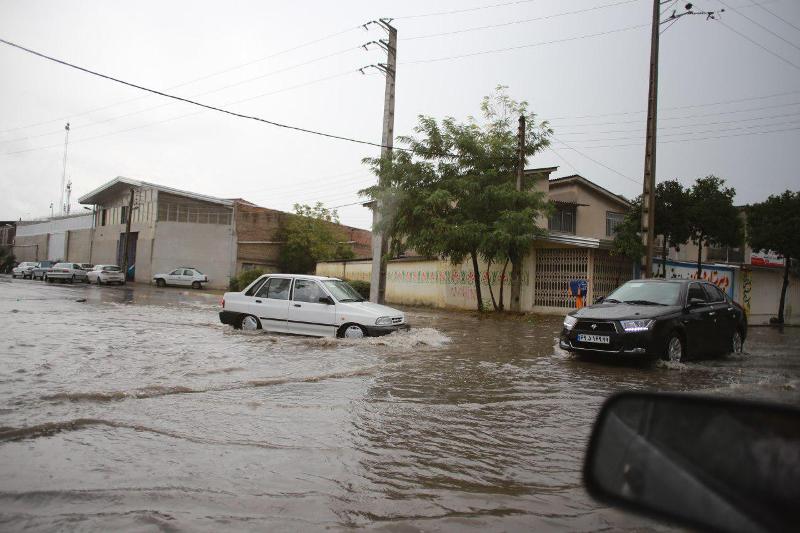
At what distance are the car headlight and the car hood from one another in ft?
0.24

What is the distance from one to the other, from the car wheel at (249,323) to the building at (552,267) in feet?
40.2

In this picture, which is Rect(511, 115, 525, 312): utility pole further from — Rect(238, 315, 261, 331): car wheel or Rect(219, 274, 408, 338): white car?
Rect(238, 315, 261, 331): car wheel

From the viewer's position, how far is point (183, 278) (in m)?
41.0

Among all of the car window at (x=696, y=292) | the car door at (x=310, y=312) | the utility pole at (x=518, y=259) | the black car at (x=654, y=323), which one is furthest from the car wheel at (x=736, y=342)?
the utility pole at (x=518, y=259)

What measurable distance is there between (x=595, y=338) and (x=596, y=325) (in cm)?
23

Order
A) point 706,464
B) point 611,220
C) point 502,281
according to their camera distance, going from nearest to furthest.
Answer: point 706,464
point 502,281
point 611,220

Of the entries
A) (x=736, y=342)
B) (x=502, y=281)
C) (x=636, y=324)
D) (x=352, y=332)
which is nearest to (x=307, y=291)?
(x=352, y=332)

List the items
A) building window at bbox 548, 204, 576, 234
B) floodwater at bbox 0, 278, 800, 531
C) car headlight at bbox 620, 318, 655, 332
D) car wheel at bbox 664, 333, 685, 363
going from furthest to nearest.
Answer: building window at bbox 548, 204, 576, 234 < car wheel at bbox 664, 333, 685, 363 < car headlight at bbox 620, 318, 655, 332 < floodwater at bbox 0, 278, 800, 531

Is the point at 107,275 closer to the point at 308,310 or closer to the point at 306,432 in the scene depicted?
the point at 308,310

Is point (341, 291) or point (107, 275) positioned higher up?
point (341, 291)

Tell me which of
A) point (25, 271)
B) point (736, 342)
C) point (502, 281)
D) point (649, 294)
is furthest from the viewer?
point (25, 271)

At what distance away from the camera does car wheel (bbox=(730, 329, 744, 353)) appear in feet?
38.5

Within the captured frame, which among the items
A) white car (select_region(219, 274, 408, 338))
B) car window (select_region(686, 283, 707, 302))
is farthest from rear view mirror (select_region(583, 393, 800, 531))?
white car (select_region(219, 274, 408, 338))

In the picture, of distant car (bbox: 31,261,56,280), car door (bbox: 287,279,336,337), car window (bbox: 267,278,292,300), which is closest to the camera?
car door (bbox: 287,279,336,337)
